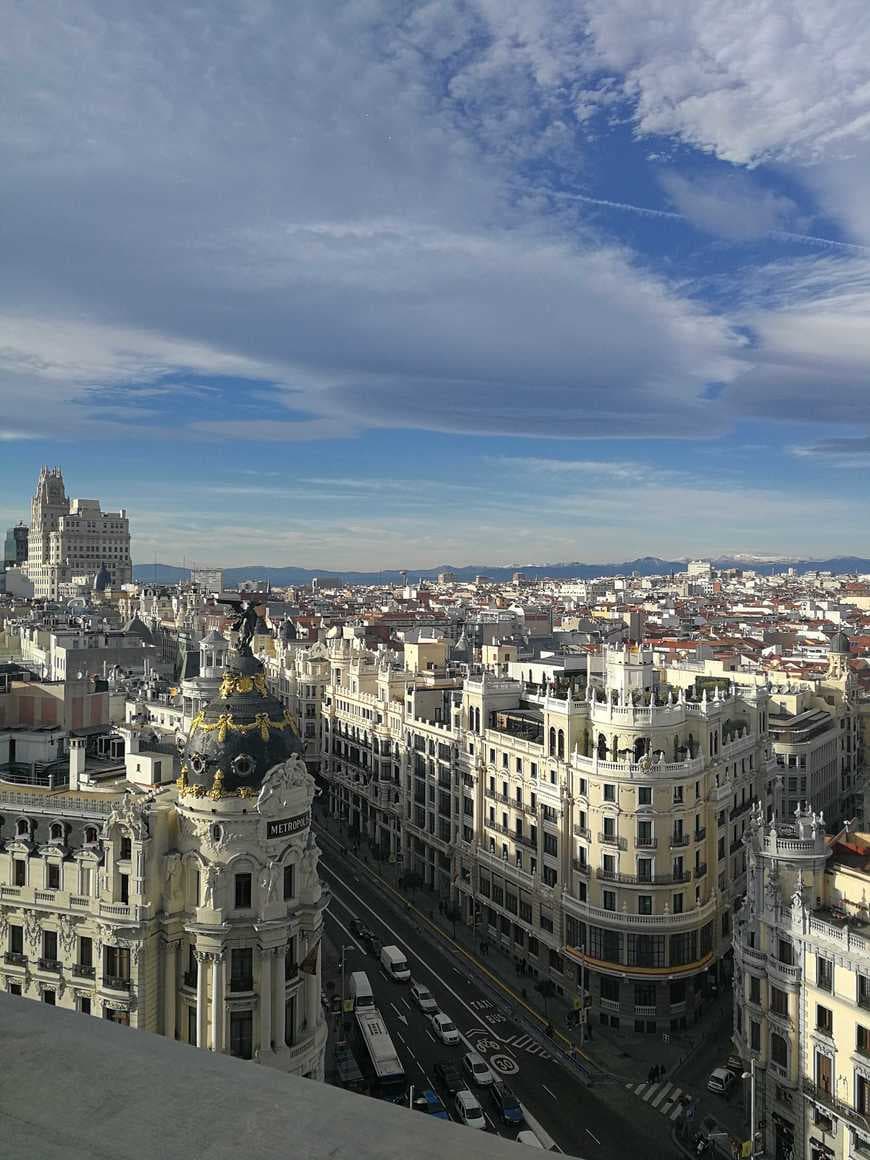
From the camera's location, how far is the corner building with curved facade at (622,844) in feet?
179

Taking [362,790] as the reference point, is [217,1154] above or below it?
above

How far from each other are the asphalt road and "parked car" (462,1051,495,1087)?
1.41 ft

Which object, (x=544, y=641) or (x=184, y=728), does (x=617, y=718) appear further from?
(x=544, y=641)

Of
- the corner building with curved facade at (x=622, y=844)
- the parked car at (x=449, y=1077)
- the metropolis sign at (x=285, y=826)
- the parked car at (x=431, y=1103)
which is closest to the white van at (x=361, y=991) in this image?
the parked car at (x=449, y=1077)

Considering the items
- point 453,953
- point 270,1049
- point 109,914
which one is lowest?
point 453,953

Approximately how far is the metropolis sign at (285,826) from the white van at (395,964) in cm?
2189

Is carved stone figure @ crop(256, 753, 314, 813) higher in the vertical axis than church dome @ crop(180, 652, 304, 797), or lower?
lower

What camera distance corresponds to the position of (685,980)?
5456cm

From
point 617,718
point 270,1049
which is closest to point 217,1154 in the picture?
point 270,1049

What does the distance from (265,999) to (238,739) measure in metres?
9.65

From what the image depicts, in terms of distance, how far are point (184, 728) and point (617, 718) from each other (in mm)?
26633

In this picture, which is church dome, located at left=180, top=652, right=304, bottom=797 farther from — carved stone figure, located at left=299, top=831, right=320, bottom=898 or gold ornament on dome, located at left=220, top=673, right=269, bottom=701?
carved stone figure, located at left=299, top=831, right=320, bottom=898

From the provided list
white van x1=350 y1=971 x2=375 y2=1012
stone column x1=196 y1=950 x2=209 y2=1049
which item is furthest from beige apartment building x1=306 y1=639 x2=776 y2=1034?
stone column x1=196 y1=950 x2=209 y2=1049

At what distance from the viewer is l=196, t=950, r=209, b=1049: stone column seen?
35.9 metres
